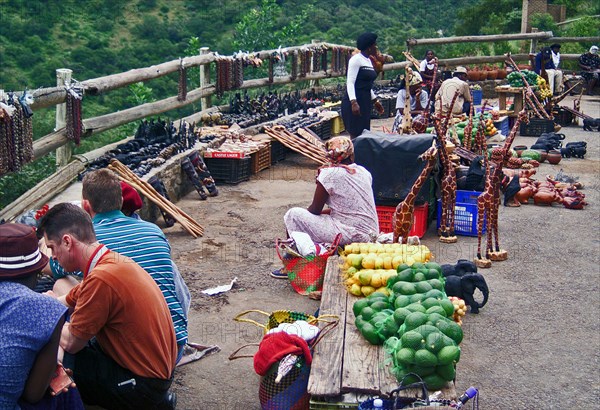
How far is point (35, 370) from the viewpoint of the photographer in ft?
11.2

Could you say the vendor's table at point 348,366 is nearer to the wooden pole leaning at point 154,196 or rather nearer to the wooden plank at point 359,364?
the wooden plank at point 359,364

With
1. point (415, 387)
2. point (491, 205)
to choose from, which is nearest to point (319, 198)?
point (491, 205)

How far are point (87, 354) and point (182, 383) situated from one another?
109 cm

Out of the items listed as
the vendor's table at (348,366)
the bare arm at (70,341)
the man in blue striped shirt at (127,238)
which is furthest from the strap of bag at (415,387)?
the bare arm at (70,341)

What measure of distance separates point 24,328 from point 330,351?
184cm

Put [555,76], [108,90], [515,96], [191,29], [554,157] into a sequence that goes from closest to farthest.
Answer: [108,90] < [554,157] < [515,96] < [555,76] < [191,29]

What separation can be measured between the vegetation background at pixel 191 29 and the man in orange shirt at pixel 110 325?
71.0ft

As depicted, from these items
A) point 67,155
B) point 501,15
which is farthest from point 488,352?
point 501,15

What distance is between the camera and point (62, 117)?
9.04m

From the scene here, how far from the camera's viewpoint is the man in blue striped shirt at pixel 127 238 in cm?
475

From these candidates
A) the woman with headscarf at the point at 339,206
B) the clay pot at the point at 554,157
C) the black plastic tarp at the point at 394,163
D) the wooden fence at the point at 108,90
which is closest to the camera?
the woman with headscarf at the point at 339,206

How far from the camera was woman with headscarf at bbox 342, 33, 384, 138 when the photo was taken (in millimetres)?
11219

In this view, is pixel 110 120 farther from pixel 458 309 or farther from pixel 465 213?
pixel 458 309

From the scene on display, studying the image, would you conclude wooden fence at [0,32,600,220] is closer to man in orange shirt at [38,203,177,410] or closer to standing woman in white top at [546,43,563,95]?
man in orange shirt at [38,203,177,410]
